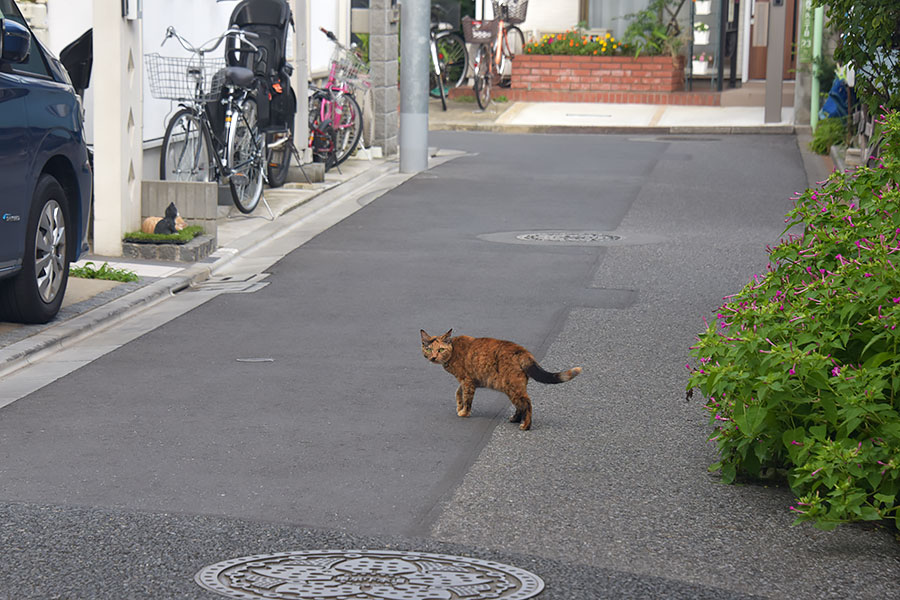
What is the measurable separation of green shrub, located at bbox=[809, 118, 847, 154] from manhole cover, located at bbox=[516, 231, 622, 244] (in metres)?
8.53

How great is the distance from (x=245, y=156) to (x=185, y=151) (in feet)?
2.67

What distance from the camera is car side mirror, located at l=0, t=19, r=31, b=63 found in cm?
771

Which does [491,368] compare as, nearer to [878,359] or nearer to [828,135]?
[878,359]

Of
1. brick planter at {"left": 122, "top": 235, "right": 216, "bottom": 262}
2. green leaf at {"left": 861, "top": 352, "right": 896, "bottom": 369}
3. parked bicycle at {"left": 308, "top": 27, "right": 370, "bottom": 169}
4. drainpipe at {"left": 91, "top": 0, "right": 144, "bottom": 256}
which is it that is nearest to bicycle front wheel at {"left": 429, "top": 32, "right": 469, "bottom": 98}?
parked bicycle at {"left": 308, "top": 27, "right": 370, "bottom": 169}

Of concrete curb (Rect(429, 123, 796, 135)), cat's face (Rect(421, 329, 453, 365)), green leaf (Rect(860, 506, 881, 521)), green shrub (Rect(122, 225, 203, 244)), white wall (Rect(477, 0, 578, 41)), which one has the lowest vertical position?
green leaf (Rect(860, 506, 881, 521))

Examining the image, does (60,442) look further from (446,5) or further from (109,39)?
(446,5)

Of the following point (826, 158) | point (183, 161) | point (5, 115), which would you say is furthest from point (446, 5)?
point (5, 115)

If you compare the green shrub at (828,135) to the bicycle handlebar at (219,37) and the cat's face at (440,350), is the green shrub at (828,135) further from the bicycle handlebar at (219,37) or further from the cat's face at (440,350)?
the cat's face at (440,350)

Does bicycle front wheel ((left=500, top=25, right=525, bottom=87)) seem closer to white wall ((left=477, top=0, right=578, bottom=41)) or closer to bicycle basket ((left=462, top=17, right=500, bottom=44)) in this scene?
white wall ((left=477, top=0, right=578, bottom=41))

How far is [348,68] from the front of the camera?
717 inches

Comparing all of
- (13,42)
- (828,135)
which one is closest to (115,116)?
(13,42)

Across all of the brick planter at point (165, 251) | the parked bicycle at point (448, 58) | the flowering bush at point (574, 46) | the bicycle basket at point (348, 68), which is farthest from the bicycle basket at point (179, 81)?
the flowering bush at point (574, 46)

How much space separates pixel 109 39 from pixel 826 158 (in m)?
12.7

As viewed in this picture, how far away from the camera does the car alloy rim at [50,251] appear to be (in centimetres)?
852
